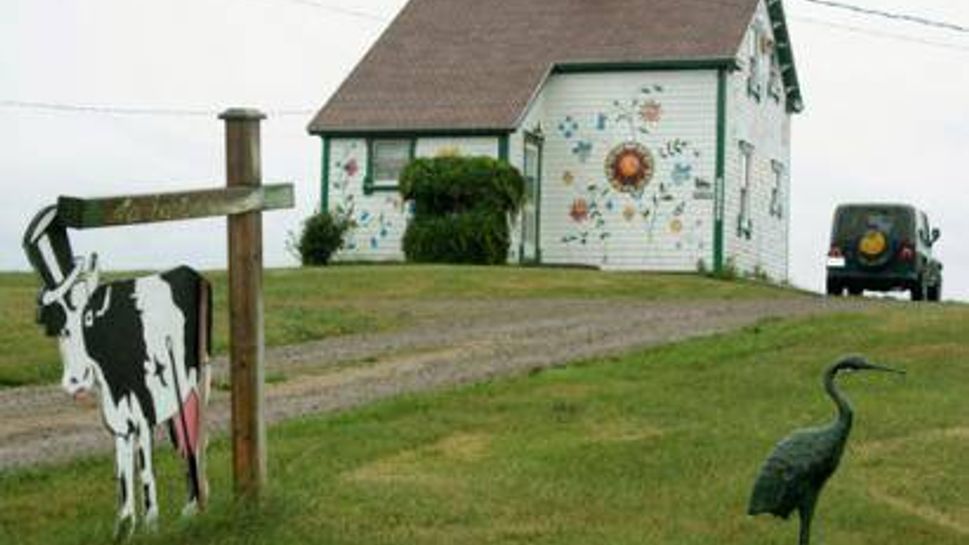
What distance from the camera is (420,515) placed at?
33.8 feet

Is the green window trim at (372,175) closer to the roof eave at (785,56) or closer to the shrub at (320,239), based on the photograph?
the shrub at (320,239)

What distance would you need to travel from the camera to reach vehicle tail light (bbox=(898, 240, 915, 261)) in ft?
110

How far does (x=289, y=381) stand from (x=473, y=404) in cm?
348

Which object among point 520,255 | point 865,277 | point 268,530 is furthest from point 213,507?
point 520,255

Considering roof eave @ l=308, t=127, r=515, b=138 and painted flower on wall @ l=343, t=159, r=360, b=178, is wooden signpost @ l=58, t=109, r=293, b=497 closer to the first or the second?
roof eave @ l=308, t=127, r=515, b=138

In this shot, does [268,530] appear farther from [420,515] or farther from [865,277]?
[865,277]

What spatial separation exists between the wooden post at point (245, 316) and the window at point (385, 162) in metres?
29.3

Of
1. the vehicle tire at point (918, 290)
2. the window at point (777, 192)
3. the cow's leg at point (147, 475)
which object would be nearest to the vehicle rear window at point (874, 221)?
the vehicle tire at point (918, 290)

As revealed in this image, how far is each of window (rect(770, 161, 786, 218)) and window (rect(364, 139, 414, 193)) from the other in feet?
33.3

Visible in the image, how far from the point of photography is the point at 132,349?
9.03 m

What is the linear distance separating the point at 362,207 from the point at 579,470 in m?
28.1

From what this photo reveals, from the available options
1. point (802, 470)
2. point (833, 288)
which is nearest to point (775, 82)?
point (833, 288)

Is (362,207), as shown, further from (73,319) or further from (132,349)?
(73,319)

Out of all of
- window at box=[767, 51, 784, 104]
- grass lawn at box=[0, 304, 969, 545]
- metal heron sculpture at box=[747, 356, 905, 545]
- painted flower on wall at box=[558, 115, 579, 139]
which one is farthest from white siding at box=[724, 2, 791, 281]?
metal heron sculpture at box=[747, 356, 905, 545]
